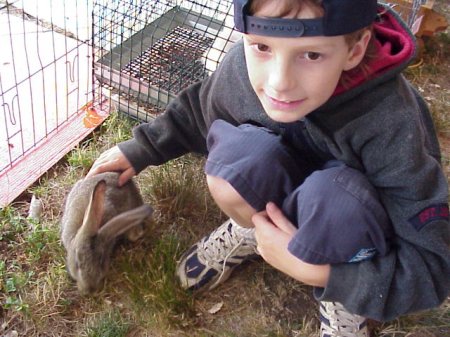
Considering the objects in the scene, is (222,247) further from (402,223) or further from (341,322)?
(402,223)

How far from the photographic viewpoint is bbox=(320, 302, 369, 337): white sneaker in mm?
1486

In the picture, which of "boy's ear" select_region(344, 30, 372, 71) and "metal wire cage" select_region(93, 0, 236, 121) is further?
→ "metal wire cage" select_region(93, 0, 236, 121)

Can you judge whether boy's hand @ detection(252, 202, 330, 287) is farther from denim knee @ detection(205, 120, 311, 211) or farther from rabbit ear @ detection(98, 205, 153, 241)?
rabbit ear @ detection(98, 205, 153, 241)

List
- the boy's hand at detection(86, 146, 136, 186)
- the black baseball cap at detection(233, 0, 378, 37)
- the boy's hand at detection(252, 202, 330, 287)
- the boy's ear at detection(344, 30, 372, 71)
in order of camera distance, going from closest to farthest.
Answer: the black baseball cap at detection(233, 0, 378, 37), the boy's ear at detection(344, 30, 372, 71), the boy's hand at detection(252, 202, 330, 287), the boy's hand at detection(86, 146, 136, 186)

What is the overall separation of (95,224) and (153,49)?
1.00 metres

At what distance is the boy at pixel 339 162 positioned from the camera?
3.72 ft

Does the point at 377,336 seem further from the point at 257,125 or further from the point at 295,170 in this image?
the point at 257,125

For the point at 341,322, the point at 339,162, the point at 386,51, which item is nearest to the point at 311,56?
the point at 386,51

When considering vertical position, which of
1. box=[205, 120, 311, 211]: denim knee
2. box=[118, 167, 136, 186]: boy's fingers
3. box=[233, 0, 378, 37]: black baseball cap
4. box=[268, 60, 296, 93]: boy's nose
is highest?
box=[233, 0, 378, 37]: black baseball cap

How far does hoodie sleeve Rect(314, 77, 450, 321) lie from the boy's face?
5.2 inches

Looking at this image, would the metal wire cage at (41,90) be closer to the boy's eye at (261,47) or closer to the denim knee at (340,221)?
the boy's eye at (261,47)

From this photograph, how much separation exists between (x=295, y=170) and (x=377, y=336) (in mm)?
534

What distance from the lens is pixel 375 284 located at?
1269 millimetres

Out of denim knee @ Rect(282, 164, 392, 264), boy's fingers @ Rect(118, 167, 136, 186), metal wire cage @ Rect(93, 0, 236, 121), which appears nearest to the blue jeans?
denim knee @ Rect(282, 164, 392, 264)
